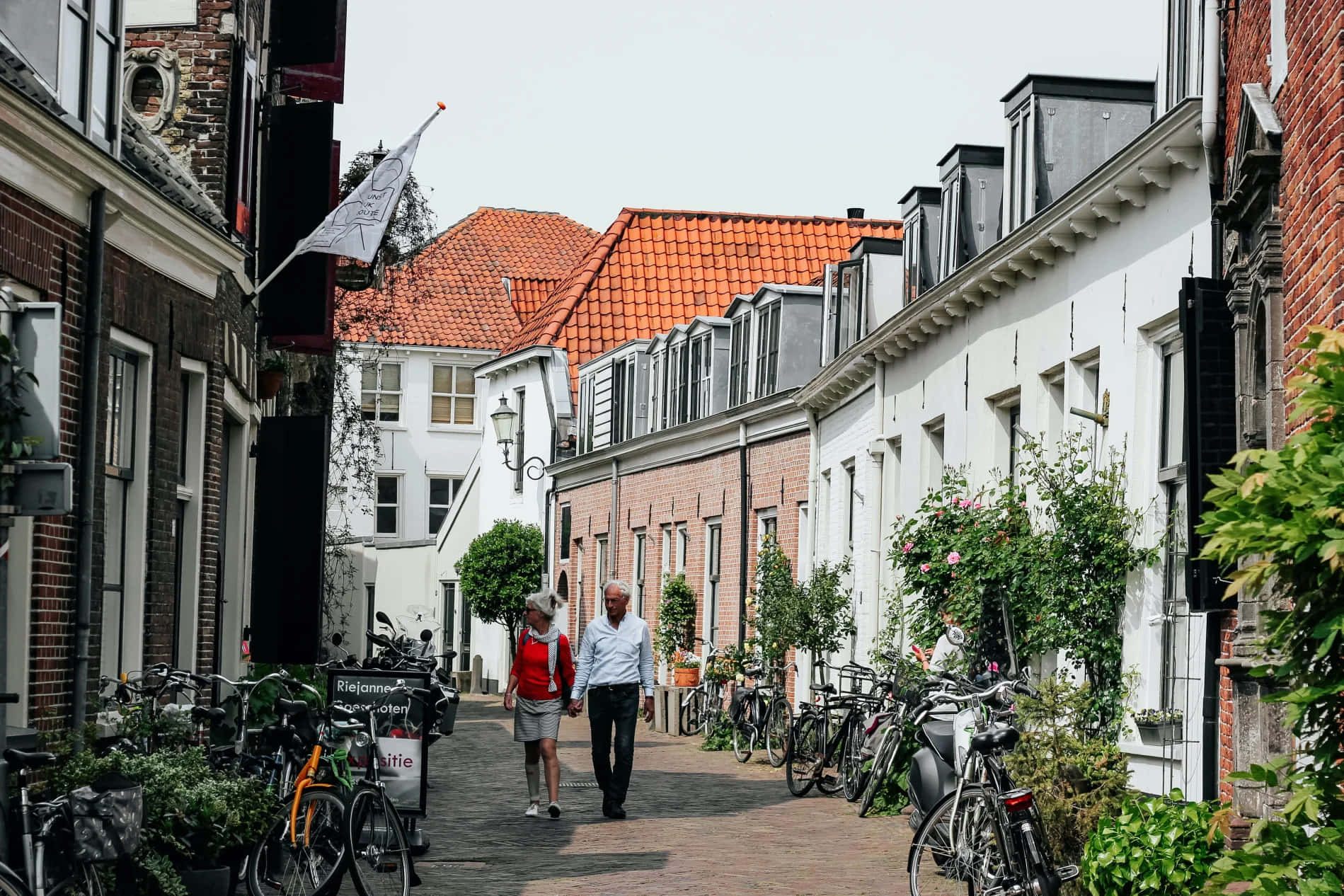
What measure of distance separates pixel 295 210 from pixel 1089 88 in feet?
23.4

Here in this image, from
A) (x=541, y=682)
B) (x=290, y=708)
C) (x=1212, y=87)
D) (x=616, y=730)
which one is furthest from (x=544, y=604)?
(x=1212, y=87)

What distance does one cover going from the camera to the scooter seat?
37.5ft

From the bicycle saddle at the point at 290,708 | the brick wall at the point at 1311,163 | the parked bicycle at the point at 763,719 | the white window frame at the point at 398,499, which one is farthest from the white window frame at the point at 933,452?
the white window frame at the point at 398,499

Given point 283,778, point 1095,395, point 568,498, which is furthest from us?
point 568,498

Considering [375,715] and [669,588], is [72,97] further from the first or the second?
[669,588]

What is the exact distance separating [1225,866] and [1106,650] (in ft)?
20.9

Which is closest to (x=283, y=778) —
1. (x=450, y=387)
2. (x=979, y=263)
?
(x=979, y=263)

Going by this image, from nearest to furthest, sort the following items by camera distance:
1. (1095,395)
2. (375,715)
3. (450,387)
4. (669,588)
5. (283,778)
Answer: (283,778) → (375,715) → (1095,395) → (669,588) → (450,387)

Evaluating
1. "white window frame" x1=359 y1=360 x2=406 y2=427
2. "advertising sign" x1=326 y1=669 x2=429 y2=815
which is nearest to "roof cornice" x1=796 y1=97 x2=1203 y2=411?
"advertising sign" x1=326 y1=669 x2=429 y2=815

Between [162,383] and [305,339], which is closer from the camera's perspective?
[162,383]

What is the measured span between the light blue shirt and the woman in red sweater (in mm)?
265

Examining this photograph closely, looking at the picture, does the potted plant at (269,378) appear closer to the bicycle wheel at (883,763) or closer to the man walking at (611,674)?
the man walking at (611,674)

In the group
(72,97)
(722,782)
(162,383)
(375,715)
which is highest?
(72,97)

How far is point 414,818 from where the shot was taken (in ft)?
37.4
